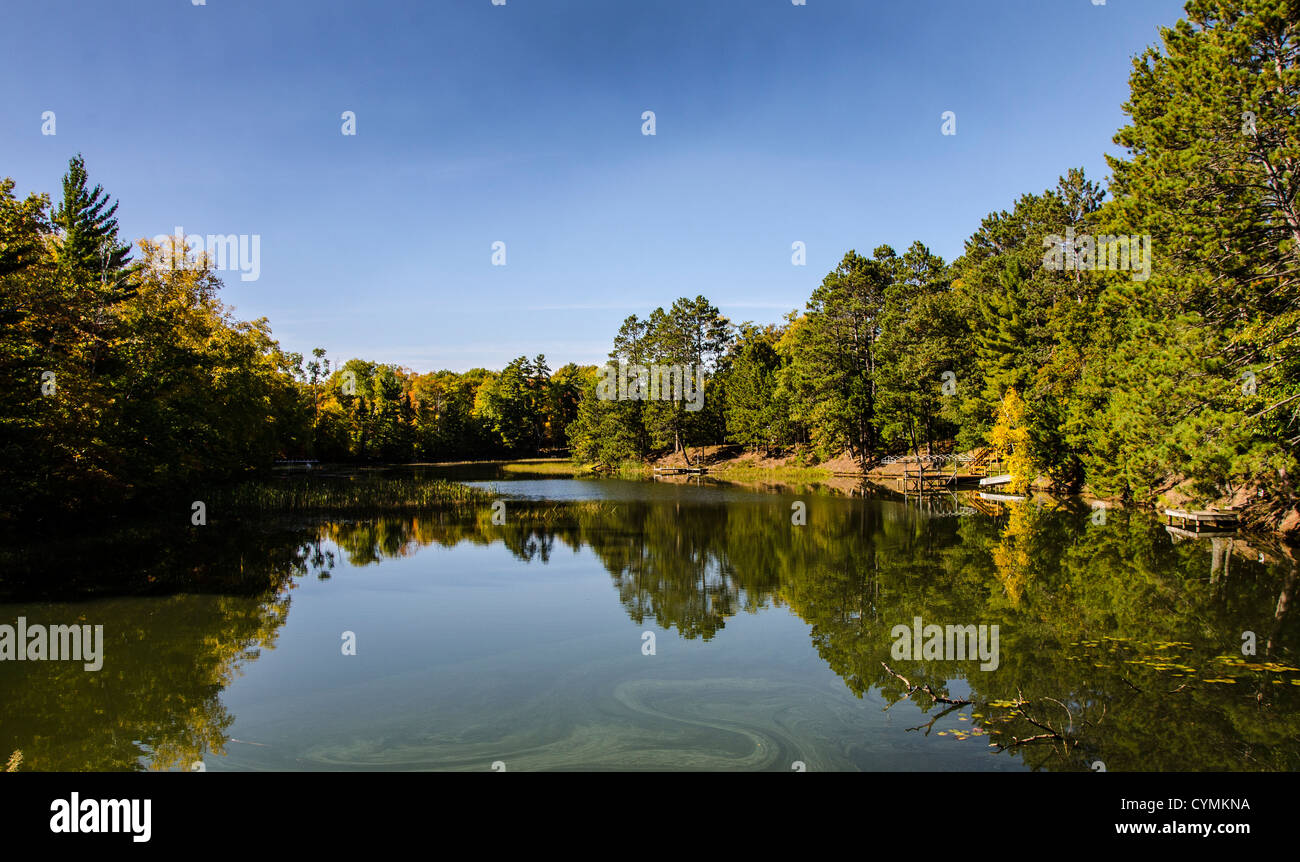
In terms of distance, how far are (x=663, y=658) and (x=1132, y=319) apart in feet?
60.9

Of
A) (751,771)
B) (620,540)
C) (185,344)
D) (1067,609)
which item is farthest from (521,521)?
(751,771)

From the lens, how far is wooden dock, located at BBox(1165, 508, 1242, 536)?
21.0 meters

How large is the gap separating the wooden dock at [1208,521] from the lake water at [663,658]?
4.69ft

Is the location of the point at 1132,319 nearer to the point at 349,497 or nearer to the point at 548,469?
the point at 349,497

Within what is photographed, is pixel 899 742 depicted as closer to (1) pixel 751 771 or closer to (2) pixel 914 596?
(1) pixel 751 771

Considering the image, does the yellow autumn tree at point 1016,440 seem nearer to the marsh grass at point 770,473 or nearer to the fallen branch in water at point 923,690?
the marsh grass at point 770,473

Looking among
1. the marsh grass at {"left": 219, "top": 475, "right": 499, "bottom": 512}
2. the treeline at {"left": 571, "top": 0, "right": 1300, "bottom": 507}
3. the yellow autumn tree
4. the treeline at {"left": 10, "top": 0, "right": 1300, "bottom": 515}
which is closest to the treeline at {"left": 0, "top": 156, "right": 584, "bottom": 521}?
the treeline at {"left": 10, "top": 0, "right": 1300, "bottom": 515}

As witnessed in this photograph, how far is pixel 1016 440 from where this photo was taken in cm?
3078

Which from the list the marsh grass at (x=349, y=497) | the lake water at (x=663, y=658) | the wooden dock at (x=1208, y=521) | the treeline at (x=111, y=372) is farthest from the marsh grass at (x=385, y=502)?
the wooden dock at (x=1208, y=521)

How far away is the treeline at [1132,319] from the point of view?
15055 millimetres

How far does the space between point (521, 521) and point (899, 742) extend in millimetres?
22666

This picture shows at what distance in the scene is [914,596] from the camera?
14.6m

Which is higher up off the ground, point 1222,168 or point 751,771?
point 1222,168

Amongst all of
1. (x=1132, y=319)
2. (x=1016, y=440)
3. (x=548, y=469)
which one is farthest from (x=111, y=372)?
(x=548, y=469)
